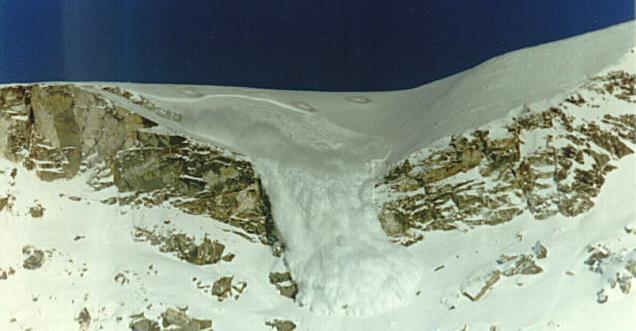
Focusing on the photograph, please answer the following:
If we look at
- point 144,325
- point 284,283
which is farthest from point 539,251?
point 144,325

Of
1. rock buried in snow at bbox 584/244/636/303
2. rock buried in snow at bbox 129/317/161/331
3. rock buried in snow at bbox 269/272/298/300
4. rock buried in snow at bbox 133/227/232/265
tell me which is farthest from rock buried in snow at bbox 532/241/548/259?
rock buried in snow at bbox 129/317/161/331

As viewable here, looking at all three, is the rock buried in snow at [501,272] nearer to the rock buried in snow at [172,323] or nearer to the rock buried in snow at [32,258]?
the rock buried in snow at [172,323]

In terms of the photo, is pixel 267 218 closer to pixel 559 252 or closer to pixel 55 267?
pixel 55 267

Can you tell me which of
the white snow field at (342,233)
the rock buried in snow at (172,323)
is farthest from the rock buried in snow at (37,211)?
the rock buried in snow at (172,323)

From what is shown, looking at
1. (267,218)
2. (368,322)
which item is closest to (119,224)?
(267,218)

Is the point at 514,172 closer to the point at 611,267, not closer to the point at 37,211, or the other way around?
the point at 611,267
